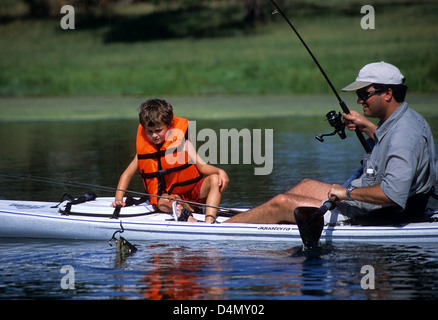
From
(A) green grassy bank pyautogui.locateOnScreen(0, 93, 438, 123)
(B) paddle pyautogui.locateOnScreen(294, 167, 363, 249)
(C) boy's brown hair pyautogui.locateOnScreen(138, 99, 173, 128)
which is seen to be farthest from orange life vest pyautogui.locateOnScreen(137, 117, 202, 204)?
(A) green grassy bank pyautogui.locateOnScreen(0, 93, 438, 123)

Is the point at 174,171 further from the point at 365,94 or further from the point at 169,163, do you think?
the point at 365,94

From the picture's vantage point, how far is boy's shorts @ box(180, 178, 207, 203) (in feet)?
20.7

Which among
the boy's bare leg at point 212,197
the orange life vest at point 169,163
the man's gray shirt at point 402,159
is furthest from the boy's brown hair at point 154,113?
the man's gray shirt at point 402,159

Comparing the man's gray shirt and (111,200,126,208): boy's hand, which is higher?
the man's gray shirt

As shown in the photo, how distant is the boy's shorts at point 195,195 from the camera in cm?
632

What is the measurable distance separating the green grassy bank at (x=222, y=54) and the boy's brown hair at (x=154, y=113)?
1482cm

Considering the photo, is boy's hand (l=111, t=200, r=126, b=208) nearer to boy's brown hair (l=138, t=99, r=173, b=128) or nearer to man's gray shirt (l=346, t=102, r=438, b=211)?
boy's brown hair (l=138, t=99, r=173, b=128)

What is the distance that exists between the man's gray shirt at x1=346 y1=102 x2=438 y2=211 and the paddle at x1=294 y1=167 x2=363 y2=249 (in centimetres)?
30

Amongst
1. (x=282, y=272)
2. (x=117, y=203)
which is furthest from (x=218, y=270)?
(x=117, y=203)
